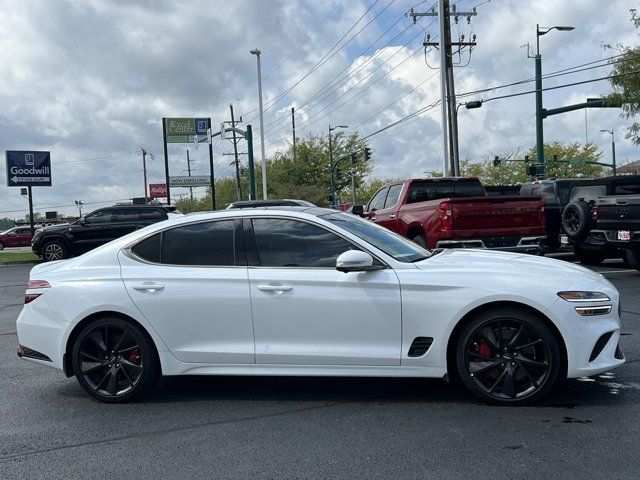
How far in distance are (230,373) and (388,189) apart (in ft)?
31.1

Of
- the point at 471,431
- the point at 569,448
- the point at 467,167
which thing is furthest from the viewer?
the point at 467,167

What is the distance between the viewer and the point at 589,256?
568 inches

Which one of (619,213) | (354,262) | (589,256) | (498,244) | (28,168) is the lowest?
(589,256)

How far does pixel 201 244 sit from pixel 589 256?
1177 centimetres

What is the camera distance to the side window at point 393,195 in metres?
13.2

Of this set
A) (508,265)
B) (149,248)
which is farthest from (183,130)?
(508,265)

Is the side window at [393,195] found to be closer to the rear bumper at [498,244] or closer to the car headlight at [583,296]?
the rear bumper at [498,244]

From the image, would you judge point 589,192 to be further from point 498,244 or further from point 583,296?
point 583,296

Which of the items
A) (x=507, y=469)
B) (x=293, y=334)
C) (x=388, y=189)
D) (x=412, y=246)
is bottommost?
(x=507, y=469)

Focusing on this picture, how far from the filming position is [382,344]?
4.66 m

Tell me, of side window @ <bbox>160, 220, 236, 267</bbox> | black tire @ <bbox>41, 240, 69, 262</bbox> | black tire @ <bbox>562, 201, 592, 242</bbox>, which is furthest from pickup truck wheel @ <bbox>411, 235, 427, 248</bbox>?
black tire @ <bbox>41, 240, 69, 262</bbox>

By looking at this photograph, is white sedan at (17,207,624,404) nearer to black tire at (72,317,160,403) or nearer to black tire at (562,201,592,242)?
black tire at (72,317,160,403)

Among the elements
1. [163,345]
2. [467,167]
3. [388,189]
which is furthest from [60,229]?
[467,167]

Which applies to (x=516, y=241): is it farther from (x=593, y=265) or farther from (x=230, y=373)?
(x=230, y=373)
